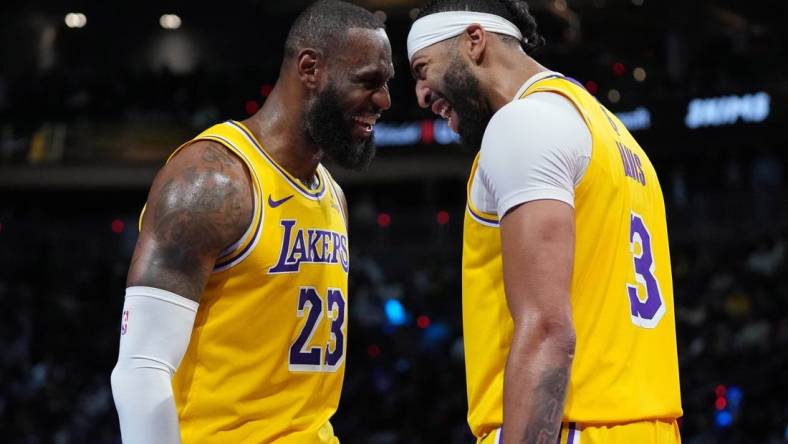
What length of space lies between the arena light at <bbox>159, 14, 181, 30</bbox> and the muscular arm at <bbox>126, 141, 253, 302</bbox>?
68.9ft

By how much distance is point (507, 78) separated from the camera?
2738 mm

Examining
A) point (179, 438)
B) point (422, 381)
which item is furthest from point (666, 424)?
point (422, 381)

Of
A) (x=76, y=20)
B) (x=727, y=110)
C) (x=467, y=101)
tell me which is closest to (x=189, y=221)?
(x=467, y=101)

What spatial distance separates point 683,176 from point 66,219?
13376 millimetres

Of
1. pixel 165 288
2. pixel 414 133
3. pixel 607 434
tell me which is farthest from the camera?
pixel 414 133

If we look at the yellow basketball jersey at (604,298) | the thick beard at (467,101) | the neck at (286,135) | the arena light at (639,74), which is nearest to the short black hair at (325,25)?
the neck at (286,135)

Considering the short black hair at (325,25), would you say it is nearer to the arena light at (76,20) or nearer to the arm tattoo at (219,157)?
the arm tattoo at (219,157)

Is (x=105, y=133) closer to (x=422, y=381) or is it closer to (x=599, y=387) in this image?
(x=422, y=381)

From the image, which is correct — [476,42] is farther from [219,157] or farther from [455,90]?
[219,157]

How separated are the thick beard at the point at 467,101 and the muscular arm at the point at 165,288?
0.77 m

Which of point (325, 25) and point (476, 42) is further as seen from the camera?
point (325, 25)

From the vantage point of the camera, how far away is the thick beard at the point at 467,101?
2760 mm

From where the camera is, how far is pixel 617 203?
2.52 meters

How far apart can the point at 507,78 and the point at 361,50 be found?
88 cm
